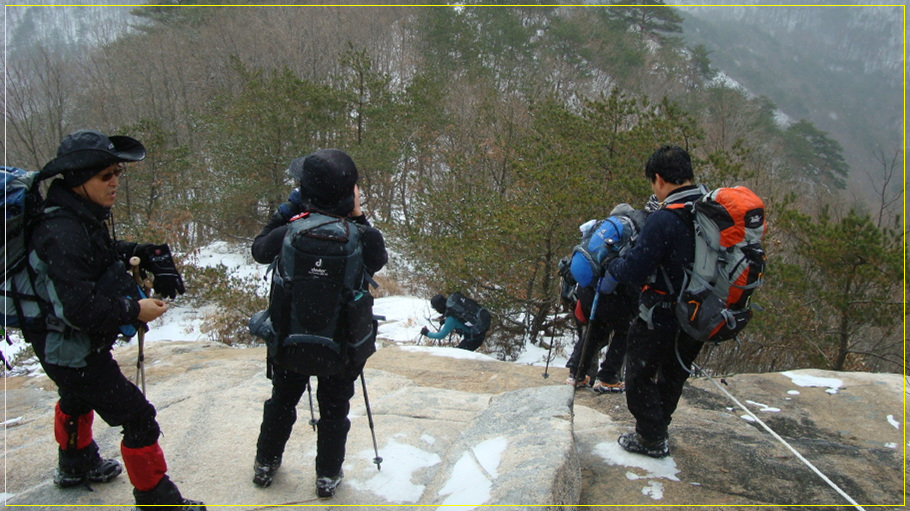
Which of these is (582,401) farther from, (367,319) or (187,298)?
(187,298)

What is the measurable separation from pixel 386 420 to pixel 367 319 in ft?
4.69

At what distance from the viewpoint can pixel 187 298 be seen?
12047mm

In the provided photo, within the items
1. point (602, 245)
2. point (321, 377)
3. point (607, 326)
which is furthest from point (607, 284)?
point (321, 377)

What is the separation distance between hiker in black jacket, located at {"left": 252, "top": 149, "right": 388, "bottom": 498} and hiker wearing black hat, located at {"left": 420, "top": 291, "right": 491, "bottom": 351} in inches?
211

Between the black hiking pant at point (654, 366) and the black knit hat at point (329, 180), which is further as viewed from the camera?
the black hiking pant at point (654, 366)

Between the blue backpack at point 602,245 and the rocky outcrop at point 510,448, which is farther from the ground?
the blue backpack at point 602,245

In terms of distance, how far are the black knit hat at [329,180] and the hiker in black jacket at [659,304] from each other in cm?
135

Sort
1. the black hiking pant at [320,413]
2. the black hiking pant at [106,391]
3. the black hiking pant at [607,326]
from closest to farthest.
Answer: the black hiking pant at [106,391] < the black hiking pant at [320,413] < the black hiking pant at [607,326]

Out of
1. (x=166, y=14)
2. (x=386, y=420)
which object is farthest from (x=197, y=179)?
(x=166, y=14)

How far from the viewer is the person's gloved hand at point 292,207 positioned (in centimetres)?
234

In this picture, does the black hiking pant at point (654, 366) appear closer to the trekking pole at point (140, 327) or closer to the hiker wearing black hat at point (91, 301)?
the hiker wearing black hat at point (91, 301)

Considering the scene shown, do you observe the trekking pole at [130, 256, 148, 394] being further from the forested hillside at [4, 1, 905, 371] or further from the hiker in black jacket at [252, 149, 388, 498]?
the forested hillside at [4, 1, 905, 371]

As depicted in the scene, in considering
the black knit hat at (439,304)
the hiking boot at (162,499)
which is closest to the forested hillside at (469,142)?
the black knit hat at (439,304)

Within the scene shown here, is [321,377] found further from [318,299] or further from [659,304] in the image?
[659,304]
